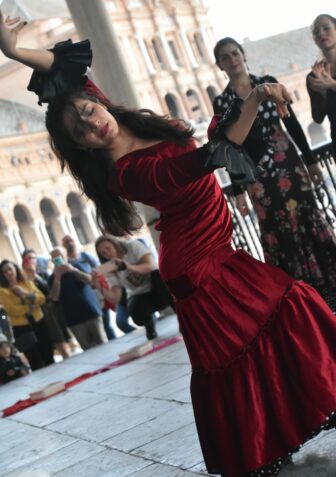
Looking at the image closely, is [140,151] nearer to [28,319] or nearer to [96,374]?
[96,374]

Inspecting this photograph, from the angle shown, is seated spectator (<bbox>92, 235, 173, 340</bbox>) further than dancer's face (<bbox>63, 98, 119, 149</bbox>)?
Yes

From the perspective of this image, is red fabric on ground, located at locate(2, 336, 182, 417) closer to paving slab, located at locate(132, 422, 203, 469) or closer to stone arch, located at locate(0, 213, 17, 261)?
paving slab, located at locate(132, 422, 203, 469)

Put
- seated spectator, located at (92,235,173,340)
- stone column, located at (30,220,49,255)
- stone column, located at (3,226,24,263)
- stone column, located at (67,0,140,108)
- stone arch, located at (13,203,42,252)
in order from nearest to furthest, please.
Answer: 1. seated spectator, located at (92,235,173,340)
2. stone column, located at (67,0,140,108)
3. stone column, located at (3,226,24,263)
4. stone column, located at (30,220,49,255)
5. stone arch, located at (13,203,42,252)

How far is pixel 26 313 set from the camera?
7.91 metres

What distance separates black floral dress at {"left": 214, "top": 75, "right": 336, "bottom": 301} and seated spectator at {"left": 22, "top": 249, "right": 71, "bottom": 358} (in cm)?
408

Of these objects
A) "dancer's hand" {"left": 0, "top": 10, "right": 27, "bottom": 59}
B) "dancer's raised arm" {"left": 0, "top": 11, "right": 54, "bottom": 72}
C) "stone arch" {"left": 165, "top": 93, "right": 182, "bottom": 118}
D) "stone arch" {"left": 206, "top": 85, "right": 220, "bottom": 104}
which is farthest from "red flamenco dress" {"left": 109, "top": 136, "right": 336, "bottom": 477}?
"stone arch" {"left": 206, "top": 85, "right": 220, "bottom": 104}

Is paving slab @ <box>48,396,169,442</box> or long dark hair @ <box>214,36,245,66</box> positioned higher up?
long dark hair @ <box>214,36,245,66</box>

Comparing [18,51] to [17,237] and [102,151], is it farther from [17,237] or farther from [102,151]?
[17,237]

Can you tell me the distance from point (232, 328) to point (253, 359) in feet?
0.34

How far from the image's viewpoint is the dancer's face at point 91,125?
233cm

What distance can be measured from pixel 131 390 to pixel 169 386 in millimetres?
465

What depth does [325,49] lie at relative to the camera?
4.32 m

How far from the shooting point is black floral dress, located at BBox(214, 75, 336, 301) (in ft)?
14.3

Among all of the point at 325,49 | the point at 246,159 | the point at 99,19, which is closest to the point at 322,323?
the point at 246,159
